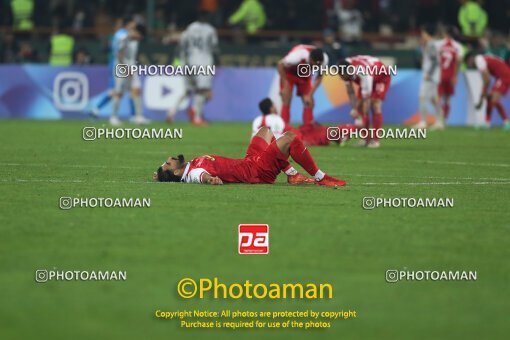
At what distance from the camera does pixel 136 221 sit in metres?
11.2

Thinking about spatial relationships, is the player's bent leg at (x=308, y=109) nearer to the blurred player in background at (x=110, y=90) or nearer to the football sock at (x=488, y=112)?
the blurred player in background at (x=110, y=90)

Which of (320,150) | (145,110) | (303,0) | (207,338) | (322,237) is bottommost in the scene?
(207,338)

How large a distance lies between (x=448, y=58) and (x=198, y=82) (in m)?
6.12

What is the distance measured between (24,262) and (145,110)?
75.4 feet

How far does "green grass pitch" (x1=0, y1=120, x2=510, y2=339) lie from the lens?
7.39 m

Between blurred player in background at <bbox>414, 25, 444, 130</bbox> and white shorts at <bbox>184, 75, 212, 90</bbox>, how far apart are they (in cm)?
518

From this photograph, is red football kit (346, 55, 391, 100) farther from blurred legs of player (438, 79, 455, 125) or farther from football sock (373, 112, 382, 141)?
blurred legs of player (438, 79, 455, 125)

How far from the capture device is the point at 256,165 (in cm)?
1418

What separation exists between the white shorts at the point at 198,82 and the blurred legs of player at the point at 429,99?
5177 mm

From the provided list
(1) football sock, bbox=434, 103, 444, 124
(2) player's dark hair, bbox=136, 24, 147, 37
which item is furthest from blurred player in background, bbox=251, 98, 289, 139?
(2) player's dark hair, bbox=136, 24, 147, 37

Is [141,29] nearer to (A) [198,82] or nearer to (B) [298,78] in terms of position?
(A) [198,82]

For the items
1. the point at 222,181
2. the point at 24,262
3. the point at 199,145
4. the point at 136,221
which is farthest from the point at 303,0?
the point at 24,262

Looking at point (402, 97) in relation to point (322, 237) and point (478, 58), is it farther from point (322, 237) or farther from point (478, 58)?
point (322, 237)

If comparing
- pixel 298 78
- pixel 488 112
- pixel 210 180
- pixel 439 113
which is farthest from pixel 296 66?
pixel 210 180
